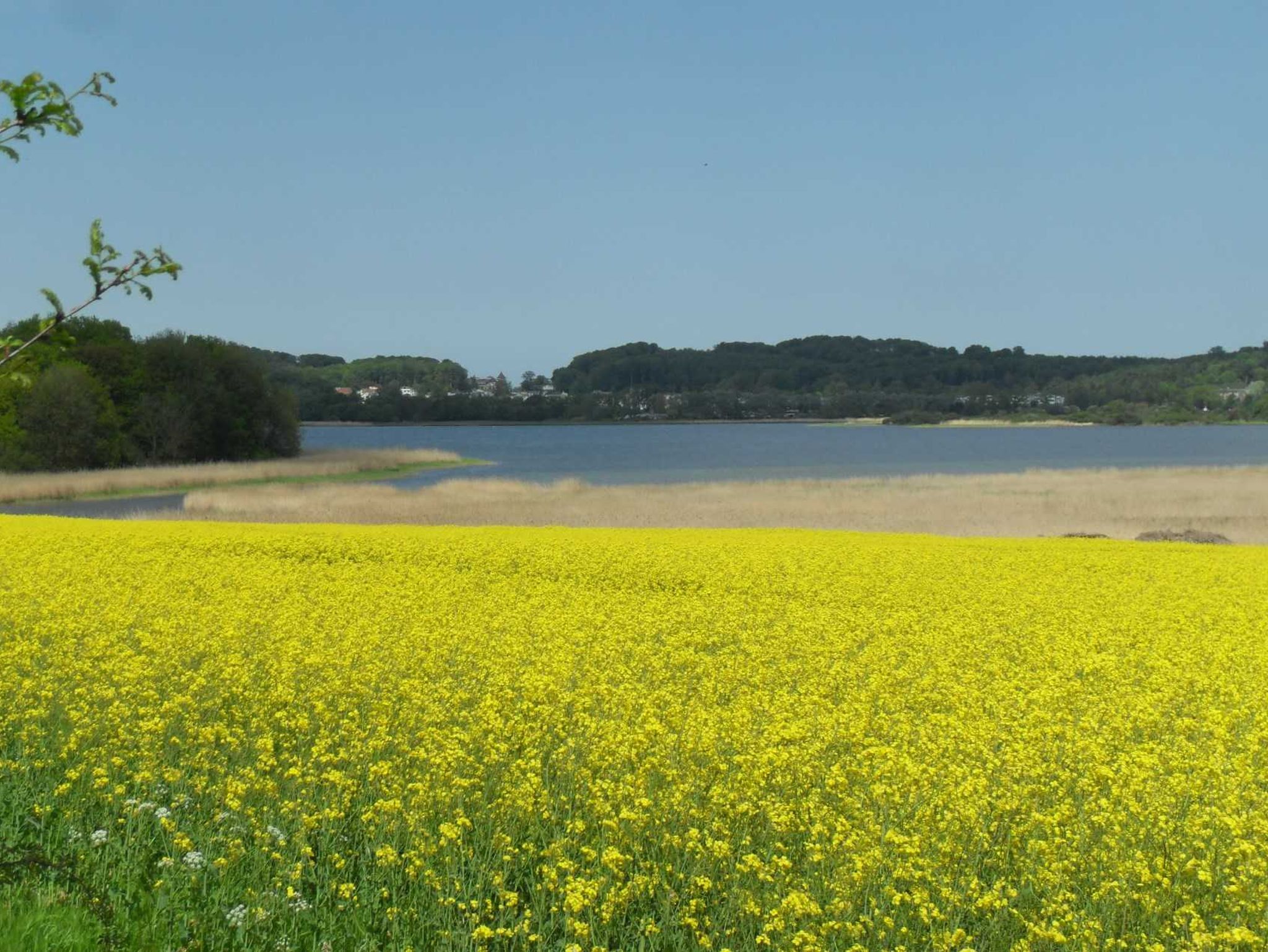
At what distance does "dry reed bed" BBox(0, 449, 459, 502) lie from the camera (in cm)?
4469

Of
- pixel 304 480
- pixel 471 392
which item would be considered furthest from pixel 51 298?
pixel 471 392

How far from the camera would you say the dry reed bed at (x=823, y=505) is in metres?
31.5

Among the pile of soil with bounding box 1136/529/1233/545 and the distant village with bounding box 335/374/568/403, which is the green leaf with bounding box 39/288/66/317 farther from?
the distant village with bounding box 335/374/568/403

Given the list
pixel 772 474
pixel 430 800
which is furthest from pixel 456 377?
pixel 430 800

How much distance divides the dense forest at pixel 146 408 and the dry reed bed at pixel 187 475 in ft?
12.2

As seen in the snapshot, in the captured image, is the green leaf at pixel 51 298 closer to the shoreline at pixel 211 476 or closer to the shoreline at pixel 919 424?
the shoreline at pixel 211 476

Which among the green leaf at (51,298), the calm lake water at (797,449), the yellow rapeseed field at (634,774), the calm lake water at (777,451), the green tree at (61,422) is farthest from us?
the calm lake water at (797,449)

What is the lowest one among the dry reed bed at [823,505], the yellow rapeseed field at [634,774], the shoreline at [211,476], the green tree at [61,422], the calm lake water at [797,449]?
the calm lake water at [797,449]

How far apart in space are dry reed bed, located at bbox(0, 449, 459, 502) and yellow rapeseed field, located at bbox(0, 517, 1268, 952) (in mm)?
36305

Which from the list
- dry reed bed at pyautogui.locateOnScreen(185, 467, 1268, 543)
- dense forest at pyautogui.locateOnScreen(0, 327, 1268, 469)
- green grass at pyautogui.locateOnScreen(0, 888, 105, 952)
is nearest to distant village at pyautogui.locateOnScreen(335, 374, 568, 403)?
dense forest at pyautogui.locateOnScreen(0, 327, 1268, 469)

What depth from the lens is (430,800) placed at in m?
6.35

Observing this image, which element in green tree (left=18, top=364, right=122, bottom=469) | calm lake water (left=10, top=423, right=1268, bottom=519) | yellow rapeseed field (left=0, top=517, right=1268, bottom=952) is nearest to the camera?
yellow rapeseed field (left=0, top=517, right=1268, bottom=952)

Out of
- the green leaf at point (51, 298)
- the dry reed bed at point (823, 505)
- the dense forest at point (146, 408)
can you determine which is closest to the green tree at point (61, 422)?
the dense forest at point (146, 408)

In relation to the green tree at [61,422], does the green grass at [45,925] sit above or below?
below
